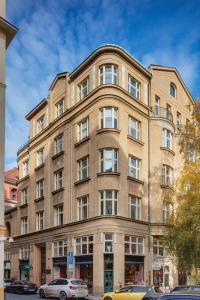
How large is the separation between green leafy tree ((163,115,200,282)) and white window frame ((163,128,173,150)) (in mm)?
12326

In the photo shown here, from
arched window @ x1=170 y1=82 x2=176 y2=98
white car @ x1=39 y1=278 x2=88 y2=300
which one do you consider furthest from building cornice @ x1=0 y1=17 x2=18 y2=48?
arched window @ x1=170 y1=82 x2=176 y2=98

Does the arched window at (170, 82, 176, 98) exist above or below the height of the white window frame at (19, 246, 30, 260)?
above

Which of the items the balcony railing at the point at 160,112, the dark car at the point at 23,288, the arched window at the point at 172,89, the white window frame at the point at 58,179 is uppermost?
the arched window at the point at 172,89

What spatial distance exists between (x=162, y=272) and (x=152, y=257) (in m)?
2.13

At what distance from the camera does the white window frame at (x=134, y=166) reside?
136 ft

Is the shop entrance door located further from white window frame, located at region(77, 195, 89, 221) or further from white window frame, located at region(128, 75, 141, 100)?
white window frame, located at region(128, 75, 141, 100)

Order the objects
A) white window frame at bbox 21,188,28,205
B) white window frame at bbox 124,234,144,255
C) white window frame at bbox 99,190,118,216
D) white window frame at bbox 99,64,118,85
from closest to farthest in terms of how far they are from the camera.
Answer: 1. white window frame at bbox 99,190,118,216
2. white window frame at bbox 124,234,144,255
3. white window frame at bbox 99,64,118,85
4. white window frame at bbox 21,188,28,205

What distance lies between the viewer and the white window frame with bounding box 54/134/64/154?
47.2m

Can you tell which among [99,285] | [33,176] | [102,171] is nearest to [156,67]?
[102,171]

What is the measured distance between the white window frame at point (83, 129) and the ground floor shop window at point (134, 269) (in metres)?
11.6

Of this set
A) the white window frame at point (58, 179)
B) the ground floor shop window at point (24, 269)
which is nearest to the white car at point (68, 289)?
the white window frame at point (58, 179)

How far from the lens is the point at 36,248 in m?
49.8

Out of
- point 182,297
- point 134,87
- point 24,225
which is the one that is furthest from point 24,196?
point 182,297

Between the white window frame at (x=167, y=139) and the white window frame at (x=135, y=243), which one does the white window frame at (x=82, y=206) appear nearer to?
the white window frame at (x=135, y=243)
